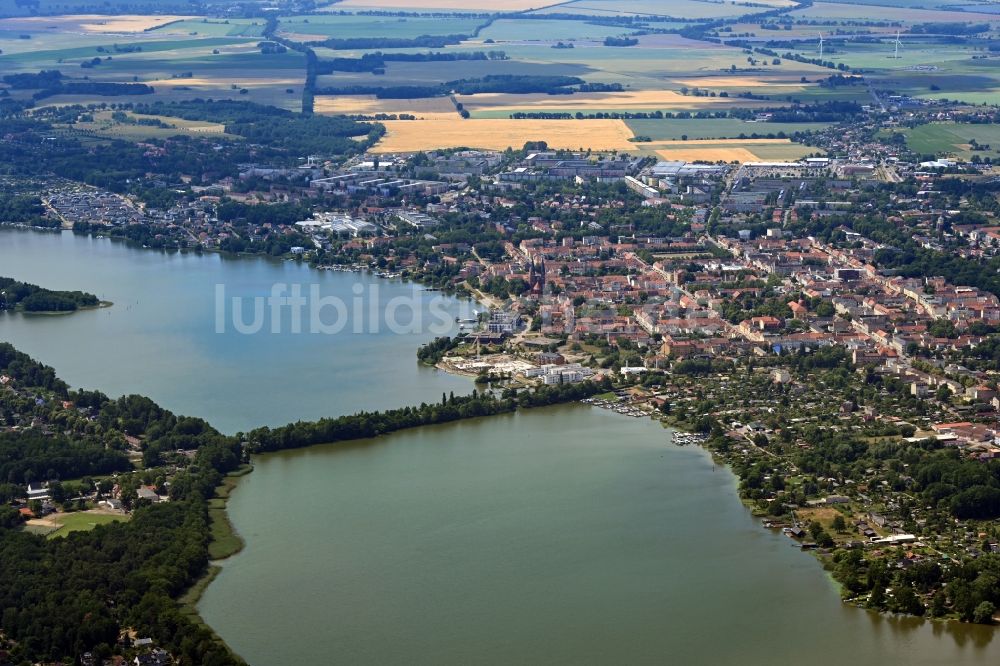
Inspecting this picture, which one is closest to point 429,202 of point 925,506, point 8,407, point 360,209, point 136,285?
point 360,209

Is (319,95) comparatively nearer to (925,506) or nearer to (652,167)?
(652,167)

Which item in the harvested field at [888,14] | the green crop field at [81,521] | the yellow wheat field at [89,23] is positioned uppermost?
the harvested field at [888,14]

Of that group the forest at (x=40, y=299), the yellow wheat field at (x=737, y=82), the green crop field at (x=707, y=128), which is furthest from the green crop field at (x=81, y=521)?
the yellow wheat field at (x=737, y=82)

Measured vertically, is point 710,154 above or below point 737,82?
below

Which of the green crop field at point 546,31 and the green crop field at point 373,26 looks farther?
the green crop field at point 373,26

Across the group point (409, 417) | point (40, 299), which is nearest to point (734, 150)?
point (40, 299)

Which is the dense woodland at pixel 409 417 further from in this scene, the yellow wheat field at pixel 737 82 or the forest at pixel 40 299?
the yellow wheat field at pixel 737 82

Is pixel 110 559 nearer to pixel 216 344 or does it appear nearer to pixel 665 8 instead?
pixel 216 344
